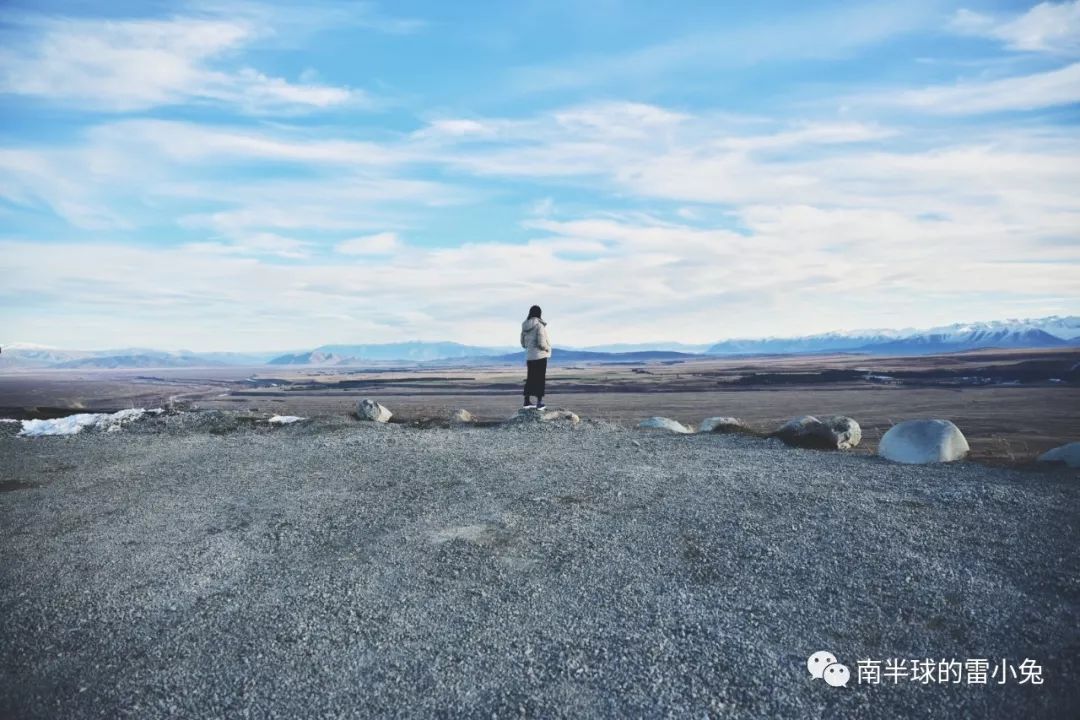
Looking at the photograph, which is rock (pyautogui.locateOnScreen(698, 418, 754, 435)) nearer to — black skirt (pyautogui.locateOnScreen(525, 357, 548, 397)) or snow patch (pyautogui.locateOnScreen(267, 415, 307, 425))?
black skirt (pyautogui.locateOnScreen(525, 357, 548, 397))

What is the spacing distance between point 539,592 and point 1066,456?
9546 mm

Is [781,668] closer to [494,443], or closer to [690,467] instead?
[690,467]

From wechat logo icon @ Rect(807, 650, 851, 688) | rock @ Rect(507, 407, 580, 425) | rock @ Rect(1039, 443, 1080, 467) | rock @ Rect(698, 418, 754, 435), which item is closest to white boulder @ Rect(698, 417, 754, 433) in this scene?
rock @ Rect(698, 418, 754, 435)

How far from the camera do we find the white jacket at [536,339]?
16719mm

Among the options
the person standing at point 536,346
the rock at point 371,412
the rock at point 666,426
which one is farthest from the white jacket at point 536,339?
the rock at point 371,412

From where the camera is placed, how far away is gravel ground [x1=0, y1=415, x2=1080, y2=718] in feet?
15.8

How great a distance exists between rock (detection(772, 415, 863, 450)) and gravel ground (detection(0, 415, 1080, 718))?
2567mm

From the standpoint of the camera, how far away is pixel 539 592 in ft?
20.7

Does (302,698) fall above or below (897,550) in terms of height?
below

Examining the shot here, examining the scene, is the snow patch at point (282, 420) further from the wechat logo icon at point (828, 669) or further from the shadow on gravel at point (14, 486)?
the wechat logo icon at point (828, 669)

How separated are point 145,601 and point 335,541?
2081mm

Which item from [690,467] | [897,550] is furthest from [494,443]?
[897,550]

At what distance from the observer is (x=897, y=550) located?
22.8 feet

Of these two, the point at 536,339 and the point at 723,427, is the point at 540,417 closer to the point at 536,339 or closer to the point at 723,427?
the point at 536,339
